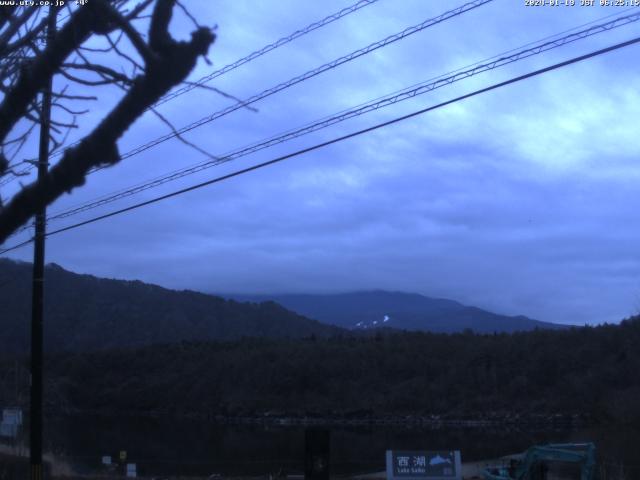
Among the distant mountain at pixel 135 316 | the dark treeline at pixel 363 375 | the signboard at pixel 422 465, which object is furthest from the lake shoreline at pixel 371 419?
the signboard at pixel 422 465

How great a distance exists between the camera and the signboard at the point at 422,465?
2009cm

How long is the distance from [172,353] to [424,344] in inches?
1149

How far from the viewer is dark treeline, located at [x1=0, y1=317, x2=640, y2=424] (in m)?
76.8

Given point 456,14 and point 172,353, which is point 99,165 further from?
point 172,353

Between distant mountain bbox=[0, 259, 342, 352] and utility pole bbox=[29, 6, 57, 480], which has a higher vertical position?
distant mountain bbox=[0, 259, 342, 352]

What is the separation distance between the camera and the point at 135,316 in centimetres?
14800

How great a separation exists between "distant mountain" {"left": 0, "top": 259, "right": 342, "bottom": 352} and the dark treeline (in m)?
23.5

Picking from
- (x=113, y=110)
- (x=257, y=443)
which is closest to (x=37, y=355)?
(x=113, y=110)

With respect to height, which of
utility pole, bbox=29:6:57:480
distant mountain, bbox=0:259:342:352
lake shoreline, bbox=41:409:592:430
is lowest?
lake shoreline, bbox=41:409:592:430

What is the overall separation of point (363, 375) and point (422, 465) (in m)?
71.2

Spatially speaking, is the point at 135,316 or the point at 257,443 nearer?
the point at 257,443

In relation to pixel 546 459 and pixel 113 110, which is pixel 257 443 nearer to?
pixel 546 459

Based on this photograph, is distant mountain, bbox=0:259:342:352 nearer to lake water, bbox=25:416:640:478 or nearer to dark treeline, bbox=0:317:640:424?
dark treeline, bbox=0:317:640:424

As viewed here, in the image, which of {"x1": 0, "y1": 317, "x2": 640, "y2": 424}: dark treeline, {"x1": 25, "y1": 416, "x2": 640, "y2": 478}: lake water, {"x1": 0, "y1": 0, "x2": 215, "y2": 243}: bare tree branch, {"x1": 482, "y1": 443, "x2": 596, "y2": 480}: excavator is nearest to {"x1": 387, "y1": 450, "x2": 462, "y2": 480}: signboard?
{"x1": 482, "y1": 443, "x2": 596, "y2": 480}: excavator
